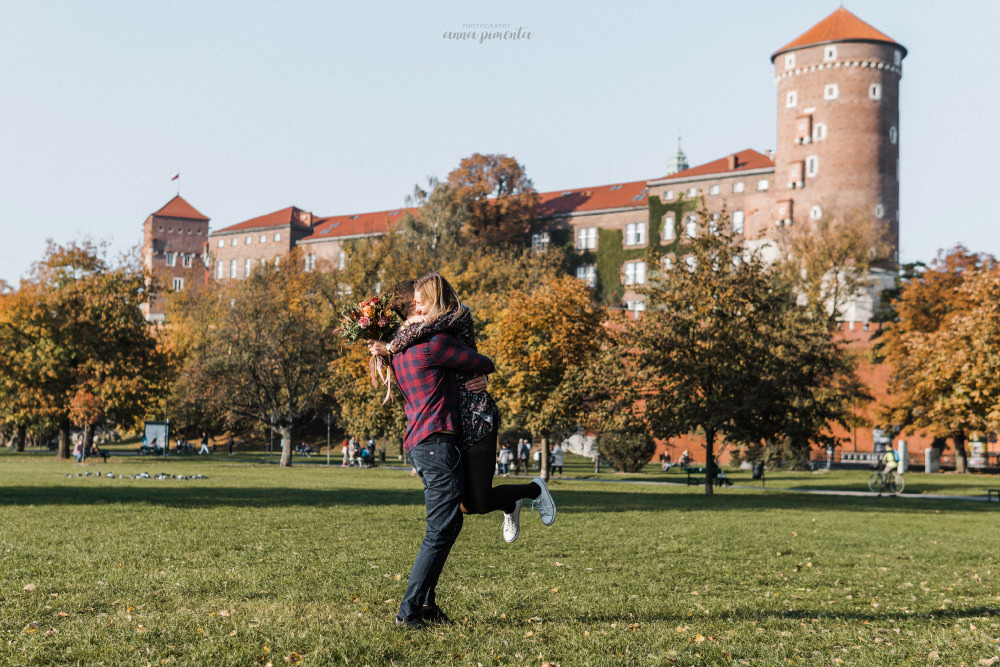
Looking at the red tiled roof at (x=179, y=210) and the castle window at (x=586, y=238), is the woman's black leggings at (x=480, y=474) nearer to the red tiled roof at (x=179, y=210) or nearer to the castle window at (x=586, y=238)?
the castle window at (x=586, y=238)

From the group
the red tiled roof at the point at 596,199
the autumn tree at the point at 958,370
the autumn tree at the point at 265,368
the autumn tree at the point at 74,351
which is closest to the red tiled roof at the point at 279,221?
the red tiled roof at the point at 596,199

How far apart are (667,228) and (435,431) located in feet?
292

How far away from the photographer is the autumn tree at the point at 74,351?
43.2 meters

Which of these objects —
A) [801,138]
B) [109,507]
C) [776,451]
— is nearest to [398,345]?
[109,507]

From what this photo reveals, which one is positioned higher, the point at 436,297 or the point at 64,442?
the point at 436,297

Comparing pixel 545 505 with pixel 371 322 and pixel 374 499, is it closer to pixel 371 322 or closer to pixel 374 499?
pixel 371 322

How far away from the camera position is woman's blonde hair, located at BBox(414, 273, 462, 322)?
6.35 metres

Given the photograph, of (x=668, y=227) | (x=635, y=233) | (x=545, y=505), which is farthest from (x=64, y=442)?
(x=635, y=233)

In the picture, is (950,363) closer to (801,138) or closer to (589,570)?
(589,570)

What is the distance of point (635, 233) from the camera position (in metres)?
97.1

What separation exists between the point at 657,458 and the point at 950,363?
3467 cm

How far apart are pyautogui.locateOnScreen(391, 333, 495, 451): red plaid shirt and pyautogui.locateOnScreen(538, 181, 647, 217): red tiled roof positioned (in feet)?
303

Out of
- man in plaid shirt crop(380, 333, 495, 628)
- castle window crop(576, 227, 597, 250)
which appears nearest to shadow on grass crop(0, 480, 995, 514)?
man in plaid shirt crop(380, 333, 495, 628)

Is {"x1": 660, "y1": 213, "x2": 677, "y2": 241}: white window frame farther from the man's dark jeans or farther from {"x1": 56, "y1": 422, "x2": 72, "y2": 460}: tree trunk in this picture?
the man's dark jeans
